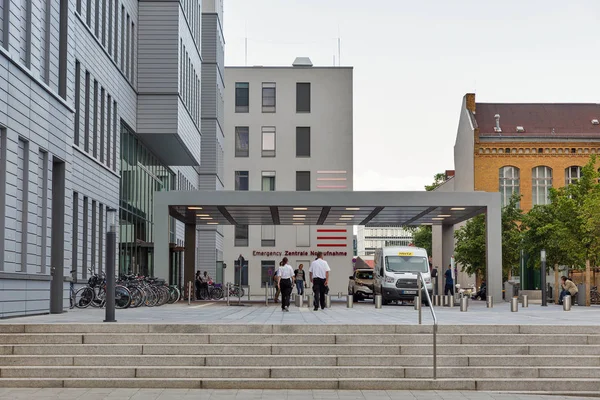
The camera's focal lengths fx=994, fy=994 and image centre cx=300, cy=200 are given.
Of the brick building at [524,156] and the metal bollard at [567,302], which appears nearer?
the metal bollard at [567,302]

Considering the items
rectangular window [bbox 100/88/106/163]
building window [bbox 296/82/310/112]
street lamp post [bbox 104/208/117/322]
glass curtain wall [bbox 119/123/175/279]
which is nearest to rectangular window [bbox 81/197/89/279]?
rectangular window [bbox 100/88/106/163]

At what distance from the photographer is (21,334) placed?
15602mm

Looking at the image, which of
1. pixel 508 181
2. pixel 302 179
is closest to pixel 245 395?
pixel 508 181

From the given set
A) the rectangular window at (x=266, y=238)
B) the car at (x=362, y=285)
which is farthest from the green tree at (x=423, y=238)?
the car at (x=362, y=285)

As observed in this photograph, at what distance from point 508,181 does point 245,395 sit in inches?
2436

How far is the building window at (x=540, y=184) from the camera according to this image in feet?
238

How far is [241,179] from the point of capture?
76062 millimetres

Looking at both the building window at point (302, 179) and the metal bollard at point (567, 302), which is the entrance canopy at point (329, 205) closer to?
the metal bollard at point (567, 302)

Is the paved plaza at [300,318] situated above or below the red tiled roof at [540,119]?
below

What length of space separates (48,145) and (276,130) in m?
54.0

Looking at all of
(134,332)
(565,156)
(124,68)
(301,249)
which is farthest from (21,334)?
(565,156)

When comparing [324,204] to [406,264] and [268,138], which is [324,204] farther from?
[268,138]

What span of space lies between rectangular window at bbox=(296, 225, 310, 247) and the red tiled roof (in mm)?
14963

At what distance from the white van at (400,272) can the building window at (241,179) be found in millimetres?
35792
